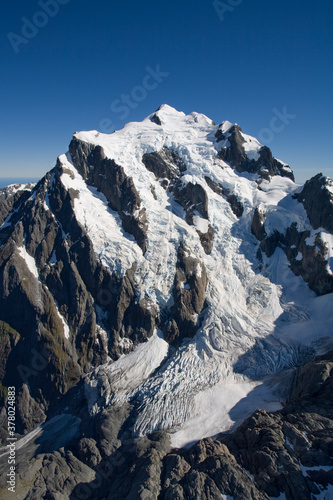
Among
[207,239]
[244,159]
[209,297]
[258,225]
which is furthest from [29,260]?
[244,159]

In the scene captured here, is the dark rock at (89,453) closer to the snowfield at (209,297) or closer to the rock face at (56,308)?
the snowfield at (209,297)

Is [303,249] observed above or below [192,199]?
below

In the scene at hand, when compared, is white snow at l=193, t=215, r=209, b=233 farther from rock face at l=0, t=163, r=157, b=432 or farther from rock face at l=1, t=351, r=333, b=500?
rock face at l=1, t=351, r=333, b=500

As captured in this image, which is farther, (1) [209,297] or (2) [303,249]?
(2) [303,249]

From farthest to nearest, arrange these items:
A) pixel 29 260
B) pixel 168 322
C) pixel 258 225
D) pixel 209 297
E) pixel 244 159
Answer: pixel 244 159, pixel 258 225, pixel 29 260, pixel 209 297, pixel 168 322

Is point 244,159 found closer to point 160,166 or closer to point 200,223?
point 160,166

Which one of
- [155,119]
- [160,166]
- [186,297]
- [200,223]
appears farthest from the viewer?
[155,119]

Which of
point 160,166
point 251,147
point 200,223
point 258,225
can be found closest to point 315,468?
point 200,223

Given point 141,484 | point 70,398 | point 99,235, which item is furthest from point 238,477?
point 99,235

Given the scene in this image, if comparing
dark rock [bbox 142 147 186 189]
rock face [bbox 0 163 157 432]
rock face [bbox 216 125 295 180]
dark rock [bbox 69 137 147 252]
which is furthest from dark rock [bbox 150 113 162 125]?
rock face [bbox 0 163 157 432]

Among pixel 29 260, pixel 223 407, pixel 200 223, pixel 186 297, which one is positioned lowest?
pixel 223 407
